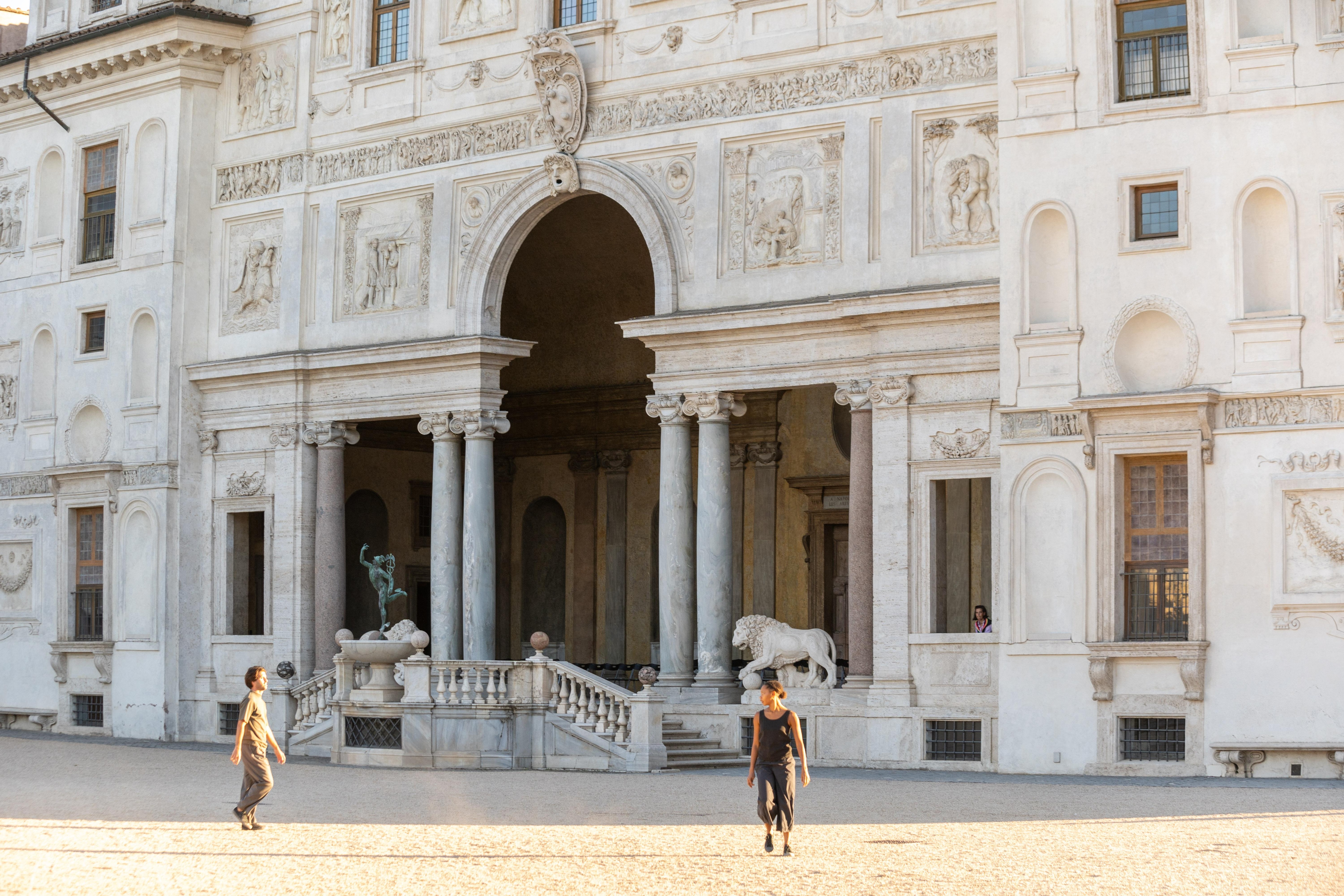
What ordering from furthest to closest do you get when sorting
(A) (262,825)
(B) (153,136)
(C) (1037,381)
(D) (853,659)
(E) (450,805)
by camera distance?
(B) (153,136)
(D) (853,659)
(C) (1037,381)
(E) (450,805)
(A) (262,825)

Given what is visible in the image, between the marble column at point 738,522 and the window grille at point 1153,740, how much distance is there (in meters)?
10.1

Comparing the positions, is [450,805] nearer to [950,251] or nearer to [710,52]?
[950,251]

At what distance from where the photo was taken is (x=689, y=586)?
26.8 meters

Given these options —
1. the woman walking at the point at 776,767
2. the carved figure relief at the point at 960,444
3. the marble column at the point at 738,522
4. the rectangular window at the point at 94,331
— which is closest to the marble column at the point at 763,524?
the marble column at the point at 738,522

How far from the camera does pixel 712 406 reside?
2650 centimetres

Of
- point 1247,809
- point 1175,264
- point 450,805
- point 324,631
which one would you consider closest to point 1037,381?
point 1175,264

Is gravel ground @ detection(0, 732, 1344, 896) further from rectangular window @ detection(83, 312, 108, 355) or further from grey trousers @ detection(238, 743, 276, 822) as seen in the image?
rectangular window @ detection(83, 312, 108, 355)

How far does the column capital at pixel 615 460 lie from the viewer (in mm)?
35312

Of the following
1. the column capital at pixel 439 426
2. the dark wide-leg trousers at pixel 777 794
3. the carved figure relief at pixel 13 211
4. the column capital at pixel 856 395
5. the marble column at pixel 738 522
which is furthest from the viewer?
the carved figure relief at pixel 13 211

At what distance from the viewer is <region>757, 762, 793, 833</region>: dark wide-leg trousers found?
15.0 m

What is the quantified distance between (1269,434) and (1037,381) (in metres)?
2.81

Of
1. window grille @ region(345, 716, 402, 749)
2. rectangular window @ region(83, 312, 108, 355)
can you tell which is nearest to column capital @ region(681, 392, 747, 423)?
window grille @ region(345, 716, 402, 749)

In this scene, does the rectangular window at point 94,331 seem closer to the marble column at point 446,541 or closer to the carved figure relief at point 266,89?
the carved figure relief at point 266,89

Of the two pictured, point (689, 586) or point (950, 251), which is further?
point (689, 586)
